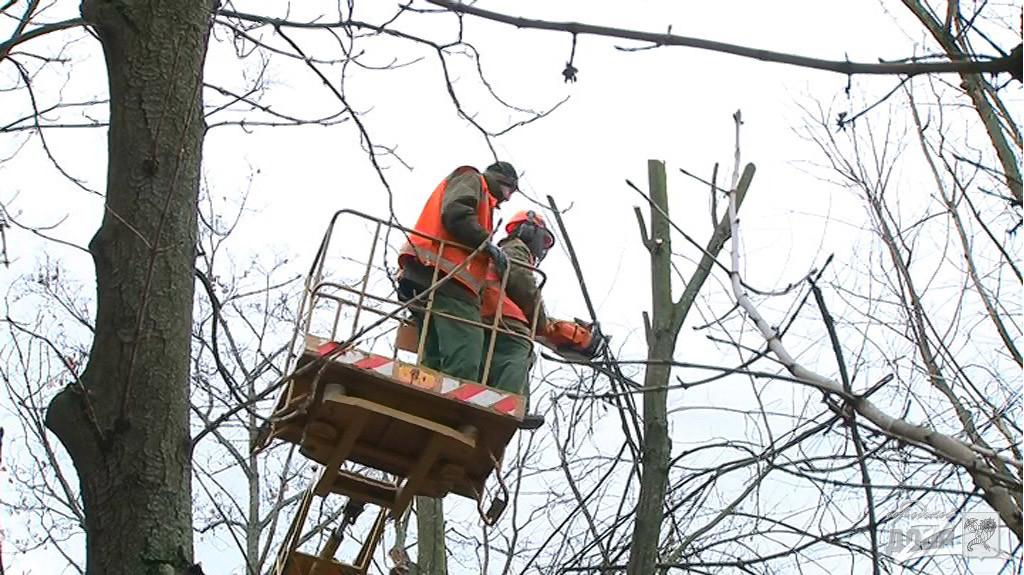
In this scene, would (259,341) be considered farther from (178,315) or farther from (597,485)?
(178,315)

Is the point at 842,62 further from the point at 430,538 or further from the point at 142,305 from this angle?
the point at 430,538

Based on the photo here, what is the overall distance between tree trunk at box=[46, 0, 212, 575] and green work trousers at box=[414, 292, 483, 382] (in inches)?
96.6

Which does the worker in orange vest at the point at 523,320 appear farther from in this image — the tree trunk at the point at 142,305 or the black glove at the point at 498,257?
the tree trunk at the point at 142,305

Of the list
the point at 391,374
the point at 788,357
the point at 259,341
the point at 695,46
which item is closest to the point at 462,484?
the point at 391,374

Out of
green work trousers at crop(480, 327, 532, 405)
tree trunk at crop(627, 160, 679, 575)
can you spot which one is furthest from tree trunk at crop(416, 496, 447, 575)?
green work trousers at crop(480, 327, 532, 405)

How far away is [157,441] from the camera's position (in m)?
3.23

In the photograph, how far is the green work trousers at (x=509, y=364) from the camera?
20.1 feet

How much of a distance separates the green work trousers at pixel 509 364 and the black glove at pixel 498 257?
449mm

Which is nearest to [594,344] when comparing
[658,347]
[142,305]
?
[658,347]

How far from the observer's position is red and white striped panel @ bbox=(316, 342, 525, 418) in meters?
5.48

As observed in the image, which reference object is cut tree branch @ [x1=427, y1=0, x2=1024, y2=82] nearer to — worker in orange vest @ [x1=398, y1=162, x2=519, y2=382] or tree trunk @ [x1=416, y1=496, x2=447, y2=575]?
worker in orange vest @ [x1=398, y1=162, x2=519, y2=382]

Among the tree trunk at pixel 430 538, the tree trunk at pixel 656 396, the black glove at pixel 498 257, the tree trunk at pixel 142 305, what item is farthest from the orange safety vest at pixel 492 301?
the tree trunk at pixel 142 305

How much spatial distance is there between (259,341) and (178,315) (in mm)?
10146

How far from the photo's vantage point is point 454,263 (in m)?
6.17
